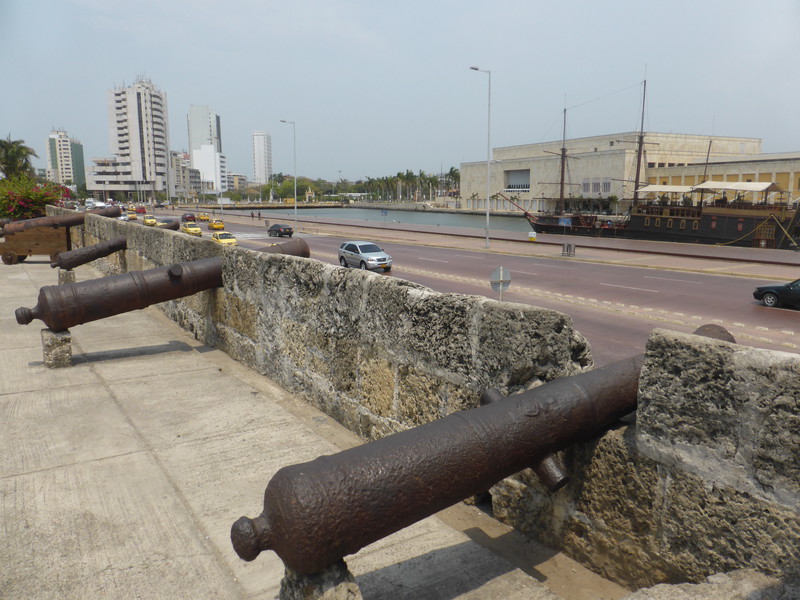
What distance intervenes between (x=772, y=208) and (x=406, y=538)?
1652 inches

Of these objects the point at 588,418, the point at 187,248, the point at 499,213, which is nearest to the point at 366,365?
the point at 588,418

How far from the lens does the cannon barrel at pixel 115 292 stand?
22.9ft

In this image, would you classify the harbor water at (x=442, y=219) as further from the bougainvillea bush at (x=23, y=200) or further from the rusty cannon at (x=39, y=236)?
the rusty cannon at (x=39, y=236)

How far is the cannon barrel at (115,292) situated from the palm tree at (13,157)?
6379cm

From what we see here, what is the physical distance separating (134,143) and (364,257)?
155 m

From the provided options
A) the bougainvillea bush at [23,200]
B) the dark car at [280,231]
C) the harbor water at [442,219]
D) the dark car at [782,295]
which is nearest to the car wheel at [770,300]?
the dark car at [782,295]

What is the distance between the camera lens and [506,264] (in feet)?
87.6

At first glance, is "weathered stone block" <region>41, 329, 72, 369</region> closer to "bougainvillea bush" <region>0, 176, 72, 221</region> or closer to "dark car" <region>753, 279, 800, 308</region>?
"dark car" <region>753, 279, 800, 308</region>

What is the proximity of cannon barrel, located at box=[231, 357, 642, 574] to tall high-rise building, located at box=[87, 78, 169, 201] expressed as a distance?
555ft

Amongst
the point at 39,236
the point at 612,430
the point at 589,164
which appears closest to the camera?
the point at 612,430

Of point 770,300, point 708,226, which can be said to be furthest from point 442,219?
point 770,300

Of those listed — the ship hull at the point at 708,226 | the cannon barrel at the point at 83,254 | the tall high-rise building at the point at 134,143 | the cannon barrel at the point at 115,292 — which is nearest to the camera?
the cannon barrel at the point at 115,292

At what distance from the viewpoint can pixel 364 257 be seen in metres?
24.7

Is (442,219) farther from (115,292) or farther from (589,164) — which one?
(115,292)
